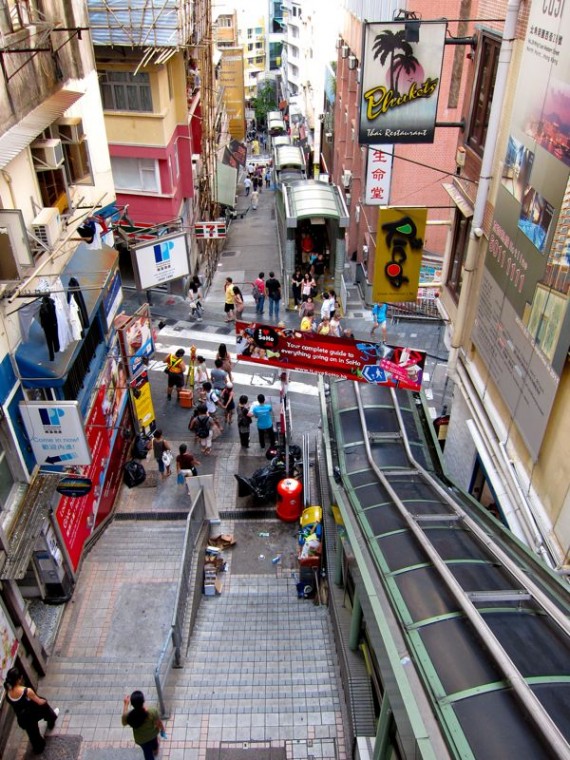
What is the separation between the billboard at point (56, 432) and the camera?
9258mm

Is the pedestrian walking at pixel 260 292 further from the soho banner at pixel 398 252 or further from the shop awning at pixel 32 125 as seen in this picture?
the shop awning at pixel 32 125

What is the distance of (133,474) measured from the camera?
45.2 ft

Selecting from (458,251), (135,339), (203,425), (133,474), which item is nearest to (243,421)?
(203,425)

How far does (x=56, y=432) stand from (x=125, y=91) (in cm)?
1674

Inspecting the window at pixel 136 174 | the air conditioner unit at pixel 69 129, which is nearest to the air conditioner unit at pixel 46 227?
the air conditioner unit at pixel 69 129

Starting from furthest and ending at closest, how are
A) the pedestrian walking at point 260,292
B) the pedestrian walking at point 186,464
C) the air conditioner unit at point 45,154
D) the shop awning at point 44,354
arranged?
the pedestrian walking at point 260,292
the pedestrian walking at point 186,464
the air conditioner unit at point 45,154
the shop awning at point 44,354

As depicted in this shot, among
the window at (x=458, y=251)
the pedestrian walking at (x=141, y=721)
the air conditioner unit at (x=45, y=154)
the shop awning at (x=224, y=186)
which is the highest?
the air conditioner unit at (x=45, y=154)

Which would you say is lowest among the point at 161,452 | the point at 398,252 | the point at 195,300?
the point at 195,300

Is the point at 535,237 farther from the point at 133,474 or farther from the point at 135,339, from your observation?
the point at 133,474

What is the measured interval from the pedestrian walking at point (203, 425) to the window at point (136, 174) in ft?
38.5

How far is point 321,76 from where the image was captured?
147 ft

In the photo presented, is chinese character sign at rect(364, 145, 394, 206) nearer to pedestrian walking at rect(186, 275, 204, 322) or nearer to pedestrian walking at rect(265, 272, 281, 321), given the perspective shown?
pedestrian walking at rect(265, 272, 281, 321)

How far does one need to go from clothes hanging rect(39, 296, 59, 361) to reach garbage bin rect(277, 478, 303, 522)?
5.68 metres

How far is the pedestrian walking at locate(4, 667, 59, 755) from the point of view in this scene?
24.8 ft
